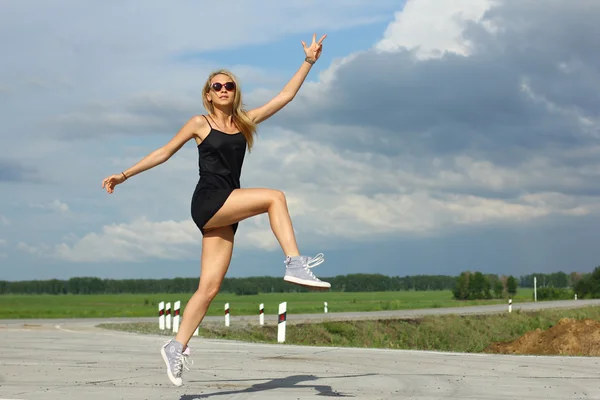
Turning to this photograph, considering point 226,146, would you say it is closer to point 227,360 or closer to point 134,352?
point 227,360

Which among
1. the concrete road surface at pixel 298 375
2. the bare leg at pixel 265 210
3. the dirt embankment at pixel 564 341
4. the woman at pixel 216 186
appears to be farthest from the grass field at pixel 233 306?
the bare leg at pixel 265 210

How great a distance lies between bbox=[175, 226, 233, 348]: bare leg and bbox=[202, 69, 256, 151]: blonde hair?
0.80m

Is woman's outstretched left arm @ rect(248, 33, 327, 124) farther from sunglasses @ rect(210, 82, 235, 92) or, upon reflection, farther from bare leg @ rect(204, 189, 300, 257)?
bare leg @ rect(204, 189, 300, 257)

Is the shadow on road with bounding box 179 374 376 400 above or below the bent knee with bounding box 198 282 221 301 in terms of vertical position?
below

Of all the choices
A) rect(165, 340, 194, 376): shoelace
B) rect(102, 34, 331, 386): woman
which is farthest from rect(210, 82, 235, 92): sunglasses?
rect(165, 340, 194, 376): shoelace

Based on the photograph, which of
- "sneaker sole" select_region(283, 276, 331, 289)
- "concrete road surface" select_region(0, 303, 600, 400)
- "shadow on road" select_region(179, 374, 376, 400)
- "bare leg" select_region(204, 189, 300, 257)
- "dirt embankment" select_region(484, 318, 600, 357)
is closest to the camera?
"sneaker sole" select_region(283, 276, 331, 289)

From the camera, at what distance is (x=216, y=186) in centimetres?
712

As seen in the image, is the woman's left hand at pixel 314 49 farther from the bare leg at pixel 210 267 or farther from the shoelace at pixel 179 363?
the shoelace at pixel 179 363

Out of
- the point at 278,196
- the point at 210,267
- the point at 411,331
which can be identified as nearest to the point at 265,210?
the point at 278,196

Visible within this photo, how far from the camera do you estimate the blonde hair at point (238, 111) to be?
7.30 metres

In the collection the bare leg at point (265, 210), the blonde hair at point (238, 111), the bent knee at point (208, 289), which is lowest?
the bent knee at point (208, 289)

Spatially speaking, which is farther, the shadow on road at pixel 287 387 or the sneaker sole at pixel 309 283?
the shadow on road at pixel 287 387

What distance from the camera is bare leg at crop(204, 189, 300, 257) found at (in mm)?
6766

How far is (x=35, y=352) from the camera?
1497 cm
